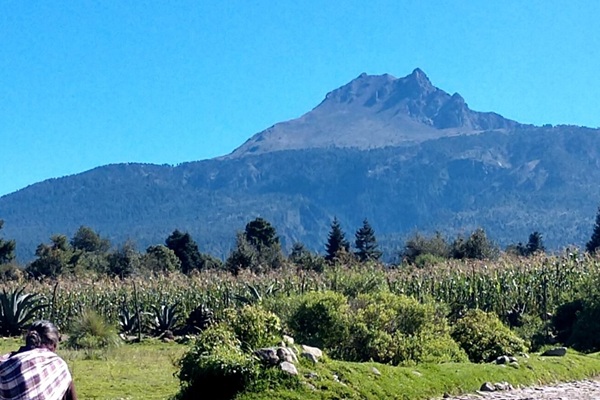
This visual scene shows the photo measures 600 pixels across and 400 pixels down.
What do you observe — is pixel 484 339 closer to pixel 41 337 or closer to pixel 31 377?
pixel 41 337

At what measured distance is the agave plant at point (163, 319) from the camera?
2905 centimetres

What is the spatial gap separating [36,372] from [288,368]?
5.21 meters

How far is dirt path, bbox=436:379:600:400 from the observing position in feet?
39.8

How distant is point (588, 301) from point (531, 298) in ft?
21.6

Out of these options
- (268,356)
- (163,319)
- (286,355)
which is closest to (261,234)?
(163,319)

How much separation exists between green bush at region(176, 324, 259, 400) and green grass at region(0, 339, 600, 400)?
284mm

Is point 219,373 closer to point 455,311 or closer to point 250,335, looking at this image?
point 250,335

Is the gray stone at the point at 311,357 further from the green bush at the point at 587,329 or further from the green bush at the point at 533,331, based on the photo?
the green bush at the point at 587,329

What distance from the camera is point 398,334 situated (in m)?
14.6

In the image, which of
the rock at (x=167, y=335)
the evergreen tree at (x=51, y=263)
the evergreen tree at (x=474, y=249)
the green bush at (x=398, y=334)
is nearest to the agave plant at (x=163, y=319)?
the rock at (x=167, y=335)

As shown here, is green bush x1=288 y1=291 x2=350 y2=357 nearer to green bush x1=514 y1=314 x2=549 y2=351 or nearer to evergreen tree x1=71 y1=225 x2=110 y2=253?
green bush x1=514 y1=314 x2=549 y2=351

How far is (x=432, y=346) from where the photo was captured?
47.4 feet

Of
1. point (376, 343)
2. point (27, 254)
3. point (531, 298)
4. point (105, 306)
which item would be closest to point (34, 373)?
point (376, 343)

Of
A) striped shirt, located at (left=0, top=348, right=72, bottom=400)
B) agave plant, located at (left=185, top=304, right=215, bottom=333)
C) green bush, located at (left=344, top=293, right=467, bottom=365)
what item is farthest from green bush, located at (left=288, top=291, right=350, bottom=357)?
agave plant, located at (left=185, top=304, right=215, bottom=333)
